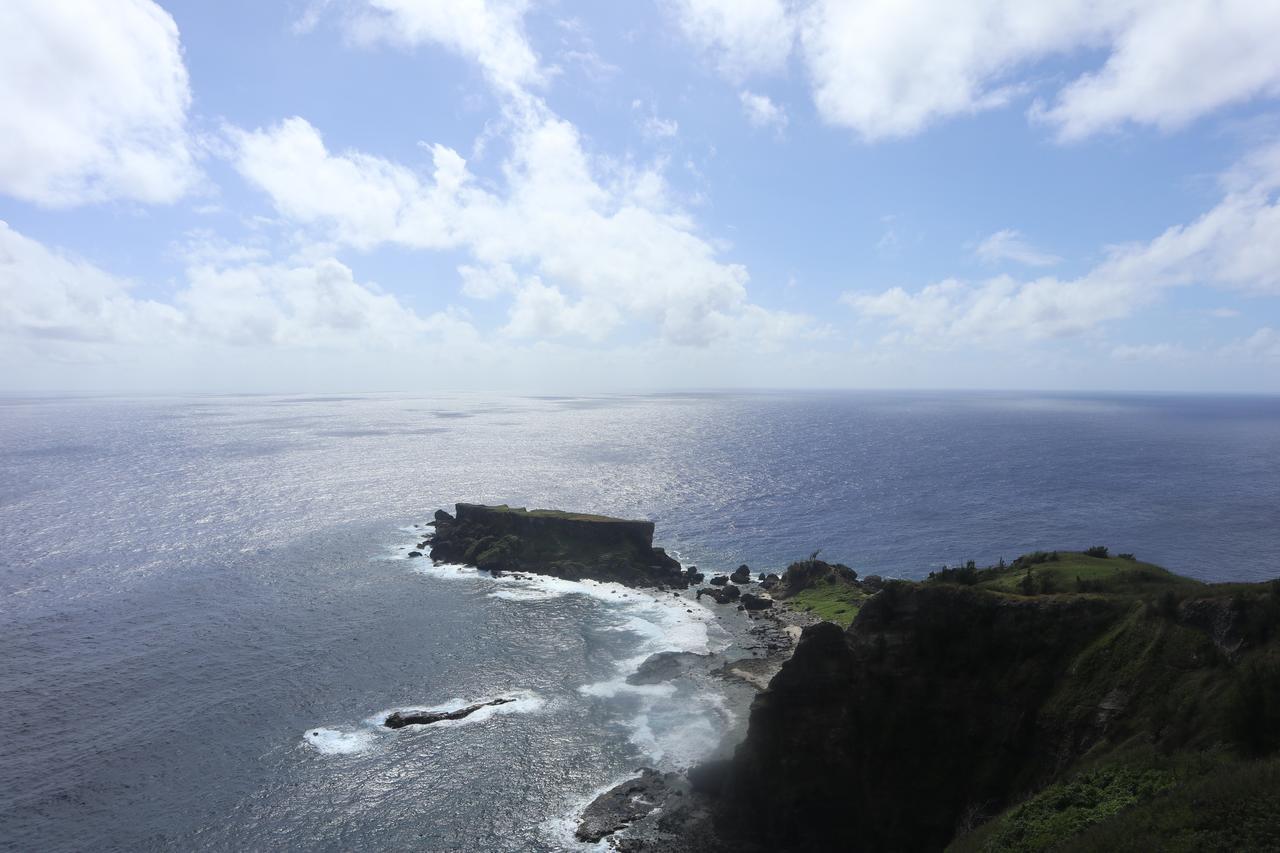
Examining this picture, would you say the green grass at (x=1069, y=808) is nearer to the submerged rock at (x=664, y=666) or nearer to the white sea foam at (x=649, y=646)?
the white sea foam at (x=649, y=646)

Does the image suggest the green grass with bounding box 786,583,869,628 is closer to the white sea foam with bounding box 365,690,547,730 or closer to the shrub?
the white sea foam with bounding box 365,690,547,730

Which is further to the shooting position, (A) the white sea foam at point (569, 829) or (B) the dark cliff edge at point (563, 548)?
(B) the dark cliff edge at point (563, 548)

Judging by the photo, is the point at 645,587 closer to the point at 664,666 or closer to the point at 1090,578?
the point at 664,666

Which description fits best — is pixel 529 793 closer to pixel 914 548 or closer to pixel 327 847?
pixel 327 847

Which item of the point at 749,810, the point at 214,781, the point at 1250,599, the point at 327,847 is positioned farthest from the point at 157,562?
the point at 1250,599

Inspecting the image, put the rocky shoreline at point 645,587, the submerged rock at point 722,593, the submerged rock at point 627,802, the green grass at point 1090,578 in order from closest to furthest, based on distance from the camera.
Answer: the submerged rock at point 627,802 → the green grass at point 1090,578 → the rocky shoreline at point 645,587 → the submerged rock at point 722,593

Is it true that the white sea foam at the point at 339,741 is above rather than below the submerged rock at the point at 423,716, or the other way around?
below

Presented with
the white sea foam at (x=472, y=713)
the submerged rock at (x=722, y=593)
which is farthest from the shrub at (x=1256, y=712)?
the submerged rock at (x=722, y=593)
